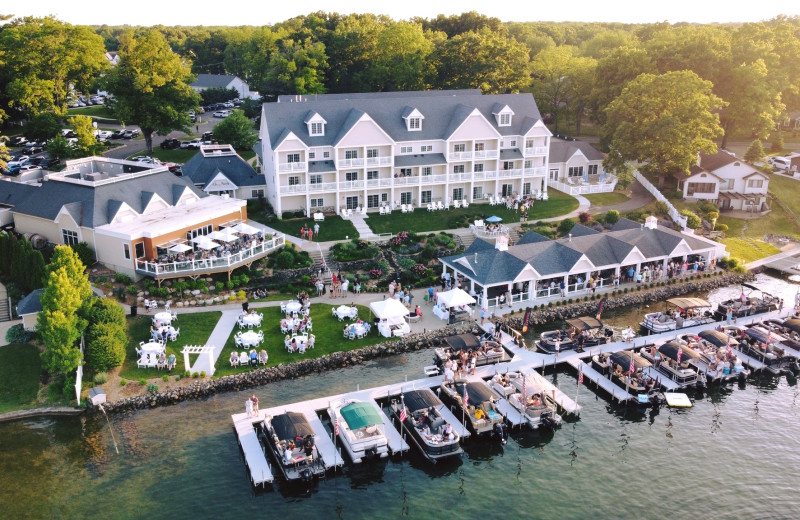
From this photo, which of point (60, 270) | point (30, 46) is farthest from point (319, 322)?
point (30, 46)

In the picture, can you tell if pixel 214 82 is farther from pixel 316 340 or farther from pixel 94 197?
pixel 316 340

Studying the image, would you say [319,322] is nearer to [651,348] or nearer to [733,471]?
[651,348]

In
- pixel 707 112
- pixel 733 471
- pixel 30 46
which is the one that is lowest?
pixel 733 471

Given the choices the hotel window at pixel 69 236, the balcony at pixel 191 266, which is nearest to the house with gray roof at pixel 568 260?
the balcony at pixel 191 266

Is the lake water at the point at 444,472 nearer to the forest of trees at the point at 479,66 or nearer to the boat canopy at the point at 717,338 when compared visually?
the boat canopy at the point at 717,338

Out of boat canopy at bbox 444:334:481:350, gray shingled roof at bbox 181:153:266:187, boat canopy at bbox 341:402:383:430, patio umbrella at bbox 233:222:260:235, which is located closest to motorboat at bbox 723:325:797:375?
boat canopy at bbox 444:334:481:350

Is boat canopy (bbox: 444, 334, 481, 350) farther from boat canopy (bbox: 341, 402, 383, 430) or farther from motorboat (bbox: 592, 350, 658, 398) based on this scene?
boat canopy (bbox: 341, 402, 383, 430)

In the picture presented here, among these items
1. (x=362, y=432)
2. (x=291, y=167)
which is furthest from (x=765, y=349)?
(x=291, y=167)
